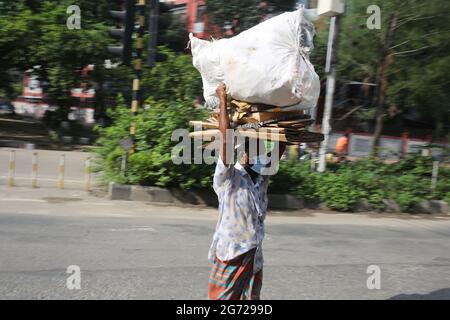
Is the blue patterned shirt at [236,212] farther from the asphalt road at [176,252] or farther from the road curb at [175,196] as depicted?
the road curb at [175,196]

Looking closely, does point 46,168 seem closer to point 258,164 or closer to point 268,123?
point 258,164

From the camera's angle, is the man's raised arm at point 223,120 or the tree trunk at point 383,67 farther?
the tree trunk at point 383,67

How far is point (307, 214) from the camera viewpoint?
10.5 metres

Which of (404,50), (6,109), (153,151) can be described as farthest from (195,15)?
(153,151)

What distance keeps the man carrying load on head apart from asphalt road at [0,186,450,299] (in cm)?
149

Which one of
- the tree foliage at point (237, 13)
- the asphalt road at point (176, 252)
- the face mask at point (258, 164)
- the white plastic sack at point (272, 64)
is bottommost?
the asphalt road at point (176, 252)

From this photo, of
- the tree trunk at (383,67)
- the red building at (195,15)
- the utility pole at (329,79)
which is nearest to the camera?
the utility pole at (329,79)

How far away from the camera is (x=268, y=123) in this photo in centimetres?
347

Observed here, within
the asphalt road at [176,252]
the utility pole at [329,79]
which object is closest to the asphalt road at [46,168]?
the asphalt road at [176,252]

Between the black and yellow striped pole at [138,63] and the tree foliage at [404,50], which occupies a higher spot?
the tree foliage at [404,50]

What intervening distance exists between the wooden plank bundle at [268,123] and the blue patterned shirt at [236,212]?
0.27m

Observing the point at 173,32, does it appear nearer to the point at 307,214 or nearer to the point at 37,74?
the point at 37,74

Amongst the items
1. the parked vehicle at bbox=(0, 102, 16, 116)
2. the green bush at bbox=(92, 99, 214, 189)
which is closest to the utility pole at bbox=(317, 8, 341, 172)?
the green bush at bbox=(92, 99, 214, 189)

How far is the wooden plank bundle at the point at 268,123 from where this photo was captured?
3402 millimetres
